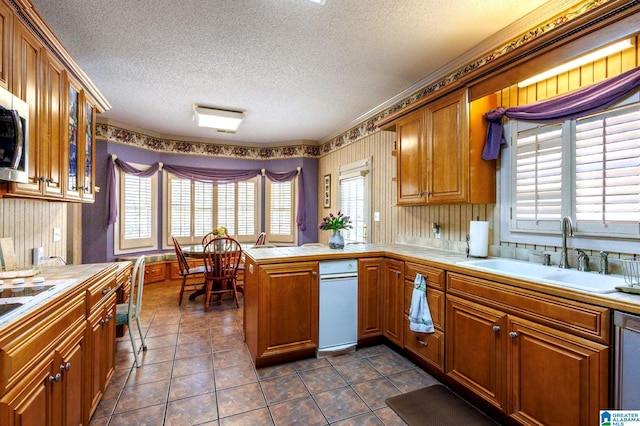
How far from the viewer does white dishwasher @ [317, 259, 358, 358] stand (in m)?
2.66

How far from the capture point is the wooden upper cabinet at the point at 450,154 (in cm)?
239

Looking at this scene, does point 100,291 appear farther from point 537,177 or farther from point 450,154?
point 537,177

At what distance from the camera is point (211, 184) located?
19.3 ft

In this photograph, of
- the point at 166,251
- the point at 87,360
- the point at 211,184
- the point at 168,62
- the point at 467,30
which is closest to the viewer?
the point at 87,360

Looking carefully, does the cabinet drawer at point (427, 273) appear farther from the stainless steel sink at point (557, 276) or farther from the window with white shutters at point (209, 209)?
the window with white shutters at point (209, 209)

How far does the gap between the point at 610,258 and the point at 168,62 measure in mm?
3716

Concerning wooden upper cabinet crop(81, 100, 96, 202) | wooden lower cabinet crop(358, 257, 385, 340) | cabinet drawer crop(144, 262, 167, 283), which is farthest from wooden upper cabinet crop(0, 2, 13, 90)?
cabinet drawer crop(144, 262, 167, 283)

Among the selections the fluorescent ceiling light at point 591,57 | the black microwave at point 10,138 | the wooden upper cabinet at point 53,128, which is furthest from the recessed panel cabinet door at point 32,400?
the fluorescent ceiling light at point 591,57

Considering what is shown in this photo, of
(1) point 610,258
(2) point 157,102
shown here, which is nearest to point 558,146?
(1) point 610,258

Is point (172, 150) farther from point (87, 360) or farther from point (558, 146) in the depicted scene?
point (558, 146)

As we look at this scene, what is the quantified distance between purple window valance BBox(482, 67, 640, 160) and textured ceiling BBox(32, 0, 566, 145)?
679 millimetres

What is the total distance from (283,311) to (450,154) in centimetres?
191

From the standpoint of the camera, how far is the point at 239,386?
223 cm

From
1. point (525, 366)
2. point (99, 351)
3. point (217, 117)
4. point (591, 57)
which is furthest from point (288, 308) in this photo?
point (217, 117)
